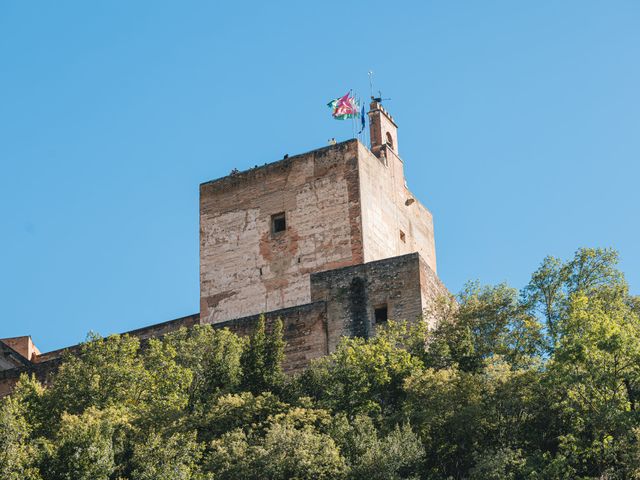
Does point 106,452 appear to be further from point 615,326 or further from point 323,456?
point 615,326

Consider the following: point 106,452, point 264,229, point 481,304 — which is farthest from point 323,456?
point 264,229

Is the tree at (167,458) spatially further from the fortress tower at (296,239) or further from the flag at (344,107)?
the flag at (344,107)

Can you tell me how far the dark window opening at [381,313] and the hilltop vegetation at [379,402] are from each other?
5.21ft

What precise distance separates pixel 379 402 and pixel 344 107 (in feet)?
60.0

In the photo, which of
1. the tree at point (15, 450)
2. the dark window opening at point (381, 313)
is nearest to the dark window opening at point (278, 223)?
the dark window opening at point (381, 313)

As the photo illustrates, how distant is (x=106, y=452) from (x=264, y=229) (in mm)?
15938

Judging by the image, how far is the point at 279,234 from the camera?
180 ft

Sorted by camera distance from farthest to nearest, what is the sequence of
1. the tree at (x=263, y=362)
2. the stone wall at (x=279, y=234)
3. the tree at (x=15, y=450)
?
the stone wall at (x=279, y=234) < the tree at (x=263, y=362) < the tree at (x=15, y=450)

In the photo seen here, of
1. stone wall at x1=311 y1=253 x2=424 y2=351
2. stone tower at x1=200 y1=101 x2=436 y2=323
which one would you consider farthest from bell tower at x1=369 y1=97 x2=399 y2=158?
stone wall at x1=311 y1=253 x2=424 y2=351

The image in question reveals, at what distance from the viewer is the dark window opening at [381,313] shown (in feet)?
162

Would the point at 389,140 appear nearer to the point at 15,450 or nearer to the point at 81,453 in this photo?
the point at 81,453

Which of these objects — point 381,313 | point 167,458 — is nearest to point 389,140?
point 381,313

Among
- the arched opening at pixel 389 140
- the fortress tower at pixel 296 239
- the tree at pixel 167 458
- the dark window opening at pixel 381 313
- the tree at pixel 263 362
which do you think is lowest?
the tree at pixel 167 458

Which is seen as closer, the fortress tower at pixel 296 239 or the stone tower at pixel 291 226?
the fortress tower at pixel 296 239
